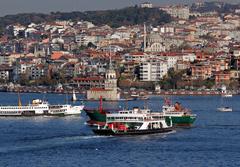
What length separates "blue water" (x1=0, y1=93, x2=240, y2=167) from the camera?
20656 mm

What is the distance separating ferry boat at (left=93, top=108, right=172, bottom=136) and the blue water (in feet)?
0.88

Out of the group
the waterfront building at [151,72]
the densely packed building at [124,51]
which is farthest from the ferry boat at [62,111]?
the waterfront building at [151,72]

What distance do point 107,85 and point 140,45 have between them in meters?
27.0

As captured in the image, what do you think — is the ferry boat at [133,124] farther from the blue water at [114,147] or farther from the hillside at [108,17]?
the hillside at [108,17]

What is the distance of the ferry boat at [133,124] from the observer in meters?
24.7

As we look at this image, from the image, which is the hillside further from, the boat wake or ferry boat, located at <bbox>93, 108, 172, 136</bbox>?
the boat wake

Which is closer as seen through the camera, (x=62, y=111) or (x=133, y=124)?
(x=133, y=124)

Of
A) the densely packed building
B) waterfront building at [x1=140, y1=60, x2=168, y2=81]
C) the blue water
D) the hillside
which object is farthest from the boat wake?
the hillside

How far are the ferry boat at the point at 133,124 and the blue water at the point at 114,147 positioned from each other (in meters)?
0.27

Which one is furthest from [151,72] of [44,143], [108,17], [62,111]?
[108,17]

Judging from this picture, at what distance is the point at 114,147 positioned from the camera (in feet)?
74.4

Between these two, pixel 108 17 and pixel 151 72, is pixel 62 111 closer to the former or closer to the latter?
pixel 151 72

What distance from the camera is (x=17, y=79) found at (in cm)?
6144

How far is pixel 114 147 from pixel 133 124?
2.95 meters
